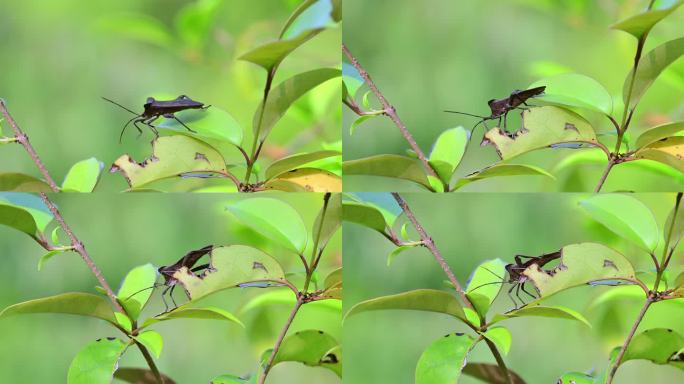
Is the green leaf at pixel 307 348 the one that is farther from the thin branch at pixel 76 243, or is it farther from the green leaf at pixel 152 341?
the thin branch at pixel 76 243

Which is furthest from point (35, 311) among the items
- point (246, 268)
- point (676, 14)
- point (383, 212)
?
point (676, 14)

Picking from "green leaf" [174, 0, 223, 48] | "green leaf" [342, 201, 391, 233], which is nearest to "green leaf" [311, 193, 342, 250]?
"green leaf" [342, 201, 391, 233]

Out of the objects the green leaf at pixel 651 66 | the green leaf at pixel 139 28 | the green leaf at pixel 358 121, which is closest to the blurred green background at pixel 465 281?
the green leaf at pixel 358 121

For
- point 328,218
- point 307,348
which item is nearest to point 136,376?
point 307,348

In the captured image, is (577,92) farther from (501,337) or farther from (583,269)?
(501,337)

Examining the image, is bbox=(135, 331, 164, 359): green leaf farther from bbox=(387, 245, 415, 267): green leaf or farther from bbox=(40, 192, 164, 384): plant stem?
bbox=(387, 245, 415, 267): green leaf
